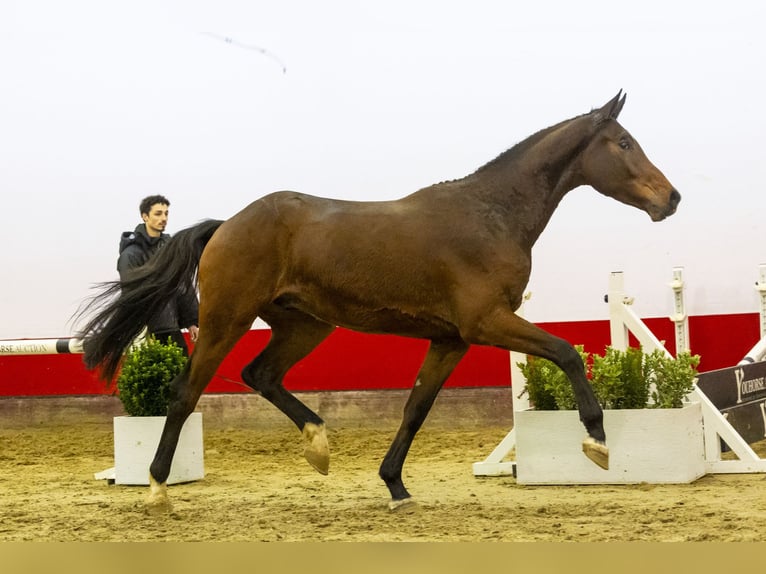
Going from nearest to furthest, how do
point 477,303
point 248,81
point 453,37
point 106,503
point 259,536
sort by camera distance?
point 259,536 < point 477,303 < point 106,503 < point 453,37 < point 248,81

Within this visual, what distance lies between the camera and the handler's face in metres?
5.57

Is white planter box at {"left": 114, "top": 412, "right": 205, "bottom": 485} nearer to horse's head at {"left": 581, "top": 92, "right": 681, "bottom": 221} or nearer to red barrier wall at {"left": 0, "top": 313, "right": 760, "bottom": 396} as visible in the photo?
red barrier wall at {"left": 0, "top": 313, "right": 760, "bottom": 396}

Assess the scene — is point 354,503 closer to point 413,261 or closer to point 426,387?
point 426,387

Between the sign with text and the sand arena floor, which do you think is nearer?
the sand arena floor

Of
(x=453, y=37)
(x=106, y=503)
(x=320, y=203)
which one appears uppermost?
(x=453, y=37)

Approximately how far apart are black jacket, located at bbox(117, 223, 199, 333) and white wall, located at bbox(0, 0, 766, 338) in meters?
2.28

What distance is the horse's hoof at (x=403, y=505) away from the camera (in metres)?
4.14

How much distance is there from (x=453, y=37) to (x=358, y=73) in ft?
2.74

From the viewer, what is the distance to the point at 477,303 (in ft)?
13.1

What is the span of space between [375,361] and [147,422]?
8.64 feet

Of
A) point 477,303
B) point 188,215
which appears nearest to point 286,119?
point 188,215

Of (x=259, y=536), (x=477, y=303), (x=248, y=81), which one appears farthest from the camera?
(x=248, y=81)

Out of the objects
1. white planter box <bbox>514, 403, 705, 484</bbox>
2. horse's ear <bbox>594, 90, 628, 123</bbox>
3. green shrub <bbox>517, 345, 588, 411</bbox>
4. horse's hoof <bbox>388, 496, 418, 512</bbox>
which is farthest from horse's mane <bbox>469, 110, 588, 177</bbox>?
horse's hoof <bbox>388, 496, 418, 512</bbox>

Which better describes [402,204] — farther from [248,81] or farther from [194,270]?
[248,81]
